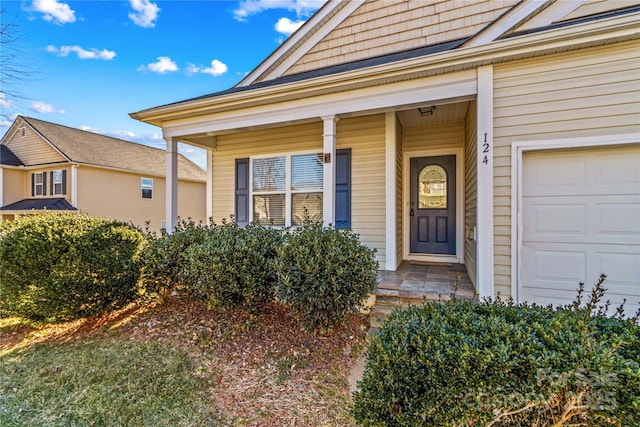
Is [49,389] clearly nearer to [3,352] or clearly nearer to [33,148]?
[3,352]

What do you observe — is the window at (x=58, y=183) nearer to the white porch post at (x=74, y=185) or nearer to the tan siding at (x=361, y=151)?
the white porch post at (x=74, y=185)

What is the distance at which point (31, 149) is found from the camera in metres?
14.1

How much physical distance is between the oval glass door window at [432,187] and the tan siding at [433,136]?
1.41 feet

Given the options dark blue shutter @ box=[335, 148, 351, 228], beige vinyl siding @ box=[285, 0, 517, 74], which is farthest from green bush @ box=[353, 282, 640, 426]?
beige vinyl siding @ box=[285, 0, 517, 74]

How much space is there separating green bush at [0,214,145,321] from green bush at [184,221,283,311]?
124cm

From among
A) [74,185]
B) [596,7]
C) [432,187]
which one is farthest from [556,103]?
[74,185]

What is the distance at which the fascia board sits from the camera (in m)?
2.95

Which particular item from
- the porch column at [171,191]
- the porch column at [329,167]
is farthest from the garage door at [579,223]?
the porch column at [171,191]

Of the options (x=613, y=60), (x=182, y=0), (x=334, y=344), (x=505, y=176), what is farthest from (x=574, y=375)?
(x=182, y=0)

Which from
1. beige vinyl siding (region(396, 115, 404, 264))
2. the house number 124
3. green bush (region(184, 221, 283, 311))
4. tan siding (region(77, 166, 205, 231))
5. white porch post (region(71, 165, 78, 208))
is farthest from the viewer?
tan siding (region(77, 166, 205, 231))

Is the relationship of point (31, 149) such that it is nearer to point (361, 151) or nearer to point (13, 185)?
point (13, 185)

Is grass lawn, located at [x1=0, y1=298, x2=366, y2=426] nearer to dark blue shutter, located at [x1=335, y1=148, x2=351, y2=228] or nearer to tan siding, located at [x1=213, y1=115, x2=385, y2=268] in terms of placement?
tan siding, located at [x1=213, y1=115, x2=385, y2=268]

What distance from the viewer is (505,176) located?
3436 millimetres

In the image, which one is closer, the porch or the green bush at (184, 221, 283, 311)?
the green bush at (184, 221, 283, 311)
